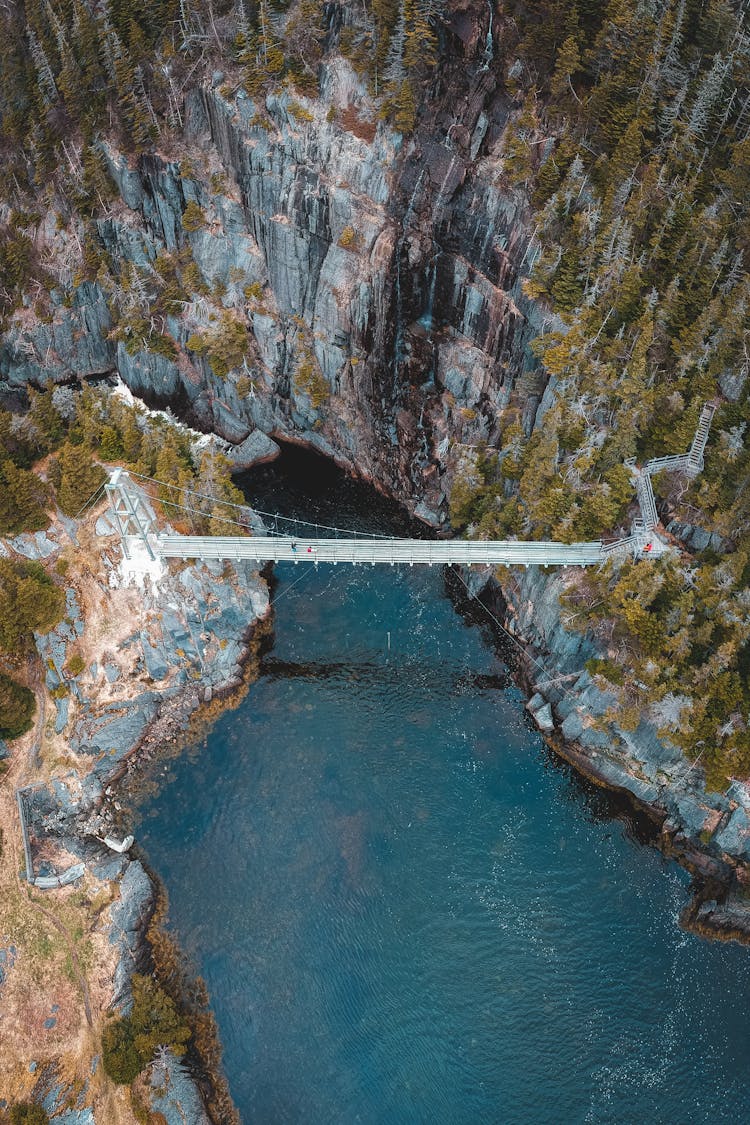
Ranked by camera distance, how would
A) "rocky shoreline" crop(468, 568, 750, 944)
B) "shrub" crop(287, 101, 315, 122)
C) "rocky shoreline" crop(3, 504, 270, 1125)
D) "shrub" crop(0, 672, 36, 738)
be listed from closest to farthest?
"rocky shoreline" crop(468, 568, 750, 944) → "rocky shoreline" crop(3, 504, 270, 1125) → "shrub" crop(0, 672, 36, 738) → "shrub" crop(287, 101, 315, 122)

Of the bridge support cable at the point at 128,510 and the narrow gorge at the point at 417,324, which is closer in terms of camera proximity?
the narrow gorge at the point at 417,324

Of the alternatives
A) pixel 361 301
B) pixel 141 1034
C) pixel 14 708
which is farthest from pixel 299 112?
pixel 141 1034

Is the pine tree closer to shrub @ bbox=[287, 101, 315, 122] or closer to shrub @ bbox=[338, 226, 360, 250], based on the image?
shrub @ bbox=[338, 226, 360, 250]

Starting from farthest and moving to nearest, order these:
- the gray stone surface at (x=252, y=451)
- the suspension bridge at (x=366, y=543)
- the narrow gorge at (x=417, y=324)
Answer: the gray stone surface at (x=252, y=451), the suspension bridge at (x=366, y=543), the narrow gorge at (x=417, y=324)

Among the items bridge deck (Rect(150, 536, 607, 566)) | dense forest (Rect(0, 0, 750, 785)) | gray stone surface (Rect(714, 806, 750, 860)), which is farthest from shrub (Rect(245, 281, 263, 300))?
gray stone surface (Rect(714, 806, 750, 860))

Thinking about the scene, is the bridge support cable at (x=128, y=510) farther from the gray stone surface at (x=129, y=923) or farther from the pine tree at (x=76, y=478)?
the gray stone surface at (x=129, y=923)

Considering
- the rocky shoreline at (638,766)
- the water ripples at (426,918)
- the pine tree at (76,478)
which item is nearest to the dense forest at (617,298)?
the pine tree at (76,478)

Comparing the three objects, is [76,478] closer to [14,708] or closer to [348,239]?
[14,708]

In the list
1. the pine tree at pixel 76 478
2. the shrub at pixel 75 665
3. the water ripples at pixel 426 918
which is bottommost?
the water ripples at pixel 426 918

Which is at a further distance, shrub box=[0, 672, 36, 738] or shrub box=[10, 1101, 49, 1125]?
shrub box=[0, 672, 36, 738]
